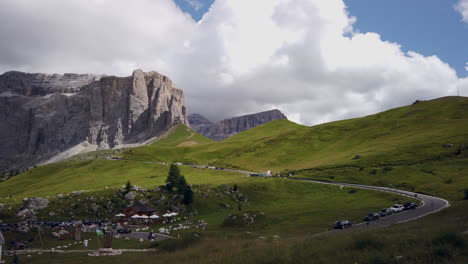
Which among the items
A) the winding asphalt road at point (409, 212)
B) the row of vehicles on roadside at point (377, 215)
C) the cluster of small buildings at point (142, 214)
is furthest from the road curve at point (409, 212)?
the cluster of small buildings at point (142, 214)

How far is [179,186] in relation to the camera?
84938 mm

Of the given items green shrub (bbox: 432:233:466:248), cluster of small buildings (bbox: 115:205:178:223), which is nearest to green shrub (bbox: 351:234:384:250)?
green shrub (bbox: 432:233:466:248)

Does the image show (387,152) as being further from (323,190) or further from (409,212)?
(409,212)

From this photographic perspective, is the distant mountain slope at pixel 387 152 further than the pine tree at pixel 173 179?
No

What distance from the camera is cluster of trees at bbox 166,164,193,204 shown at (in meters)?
81.7

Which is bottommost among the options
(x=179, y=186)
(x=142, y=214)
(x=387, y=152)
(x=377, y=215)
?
(x=142, y=214)

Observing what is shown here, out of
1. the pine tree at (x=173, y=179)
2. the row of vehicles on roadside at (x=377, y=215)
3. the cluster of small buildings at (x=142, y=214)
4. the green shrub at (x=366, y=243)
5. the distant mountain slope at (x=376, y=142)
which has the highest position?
the distant mountain slope at (x=376, y=142)

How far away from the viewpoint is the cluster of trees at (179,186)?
268 ft

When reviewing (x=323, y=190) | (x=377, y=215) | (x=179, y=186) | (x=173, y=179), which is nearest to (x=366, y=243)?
(x=377, y=215)

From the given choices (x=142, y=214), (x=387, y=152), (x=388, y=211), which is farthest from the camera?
(x=387, y=152)

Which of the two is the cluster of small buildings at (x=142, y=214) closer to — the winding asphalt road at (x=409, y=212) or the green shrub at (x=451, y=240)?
the winding asphalt road at (x=409, y=212)

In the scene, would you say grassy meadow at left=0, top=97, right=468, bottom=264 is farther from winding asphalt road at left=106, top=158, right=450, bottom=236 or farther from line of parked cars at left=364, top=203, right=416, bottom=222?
line of parked cars at left=364, top=203, right=416, bottom=222

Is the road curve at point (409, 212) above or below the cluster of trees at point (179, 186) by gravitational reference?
below

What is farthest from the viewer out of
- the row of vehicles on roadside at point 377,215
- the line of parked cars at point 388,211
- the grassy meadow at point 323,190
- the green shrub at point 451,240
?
the line of parked cars at point 388,211
